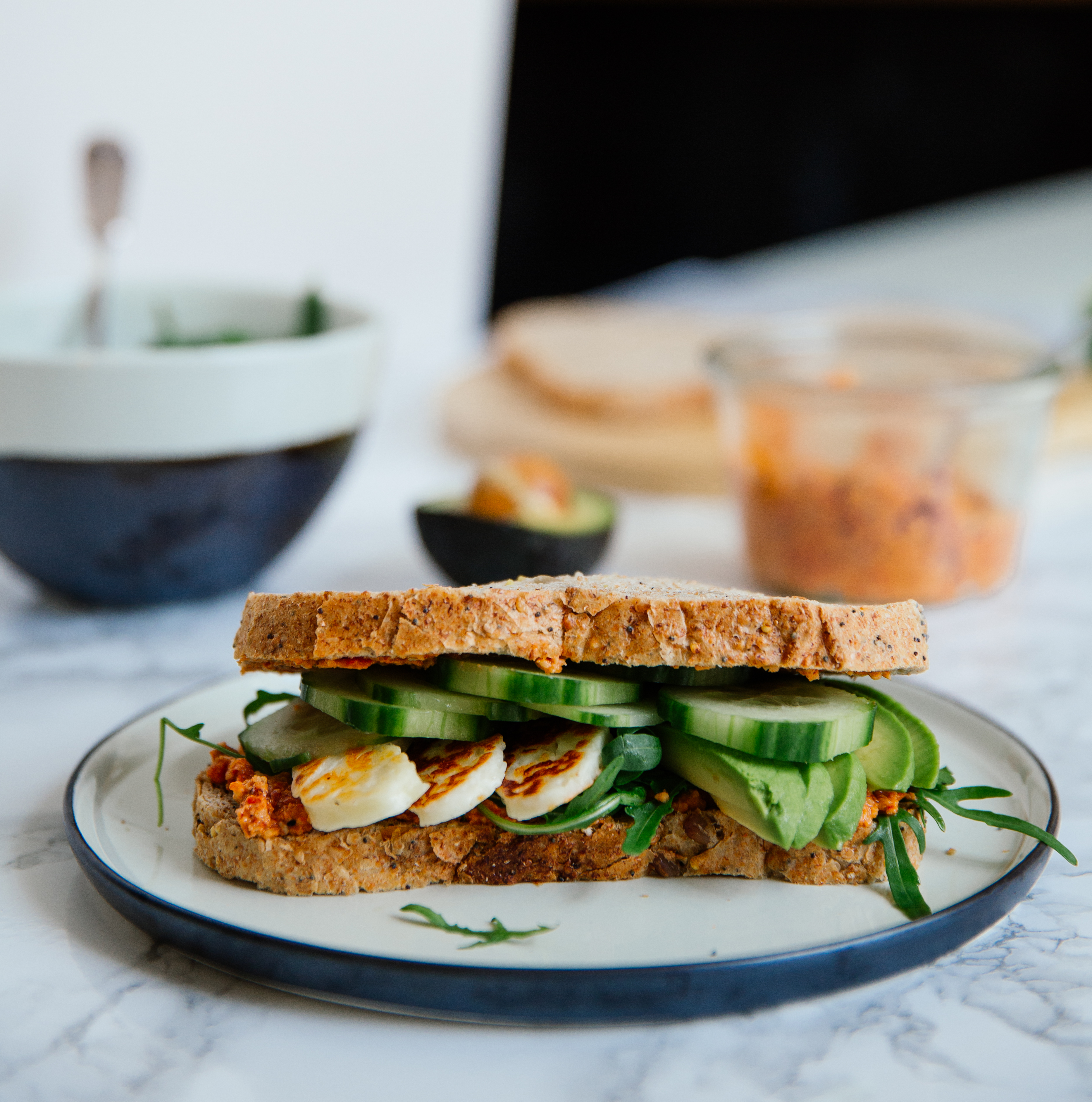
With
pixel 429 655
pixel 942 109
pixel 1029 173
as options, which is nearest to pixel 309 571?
pixel 429 655

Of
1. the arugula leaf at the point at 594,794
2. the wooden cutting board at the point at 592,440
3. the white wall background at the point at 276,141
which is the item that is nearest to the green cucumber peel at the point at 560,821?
the arugula leaf at the point at 594,794

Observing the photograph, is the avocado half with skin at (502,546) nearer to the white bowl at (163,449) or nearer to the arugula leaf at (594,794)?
the white bowl at (163,449)

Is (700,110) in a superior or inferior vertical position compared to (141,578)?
superior

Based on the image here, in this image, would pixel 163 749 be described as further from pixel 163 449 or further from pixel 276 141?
pixel 276 141

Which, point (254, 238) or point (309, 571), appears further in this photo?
point (254, 238)

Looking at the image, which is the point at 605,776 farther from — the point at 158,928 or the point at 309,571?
the point at 309,571

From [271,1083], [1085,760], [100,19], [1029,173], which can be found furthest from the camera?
[1029,173]

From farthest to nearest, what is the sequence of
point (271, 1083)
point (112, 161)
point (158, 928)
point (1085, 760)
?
point (112, 161) → point (1085, 760) → point (158, 928) → point (271, 1083)

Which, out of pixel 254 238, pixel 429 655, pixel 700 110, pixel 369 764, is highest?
pixel 700 110

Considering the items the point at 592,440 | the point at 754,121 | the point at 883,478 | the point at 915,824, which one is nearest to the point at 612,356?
the point at 592,440
